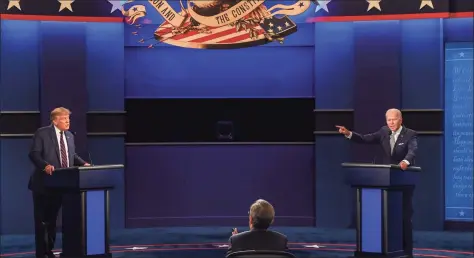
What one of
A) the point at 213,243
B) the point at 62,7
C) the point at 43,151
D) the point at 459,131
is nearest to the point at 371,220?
the point at 213,243

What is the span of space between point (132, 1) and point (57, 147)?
2.71 metres

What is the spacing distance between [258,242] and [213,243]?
3.89 m

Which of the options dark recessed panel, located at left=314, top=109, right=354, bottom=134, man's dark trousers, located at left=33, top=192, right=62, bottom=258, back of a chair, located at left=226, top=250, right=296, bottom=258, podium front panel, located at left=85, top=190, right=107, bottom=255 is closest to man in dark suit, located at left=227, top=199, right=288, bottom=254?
back of a chair, located at left=226, top=250, right=296, bottom=258

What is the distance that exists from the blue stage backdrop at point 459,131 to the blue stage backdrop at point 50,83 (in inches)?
150

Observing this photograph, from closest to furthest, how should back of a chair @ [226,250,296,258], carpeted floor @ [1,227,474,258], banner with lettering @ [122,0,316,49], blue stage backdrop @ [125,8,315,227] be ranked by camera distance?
back of a chair @ [226,250,296,258]
carpeted floor @ [1,227,474,258]
banner with lettering @ [122,0,316,49]
blue stage backdrop @ [125,8,315,227]

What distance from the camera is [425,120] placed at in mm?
7809

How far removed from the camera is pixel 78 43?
310 inches

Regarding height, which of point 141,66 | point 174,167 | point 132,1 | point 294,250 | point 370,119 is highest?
point 132,1

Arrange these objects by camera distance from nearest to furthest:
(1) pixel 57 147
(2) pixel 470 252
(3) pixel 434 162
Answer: (1) pixel 57 147
(2) pixel 470 252
(3) pixel 434 162

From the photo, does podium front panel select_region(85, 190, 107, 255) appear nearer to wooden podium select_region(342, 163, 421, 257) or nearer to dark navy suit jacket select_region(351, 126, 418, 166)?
wooden podium select_region(342, 163, 421, 257)

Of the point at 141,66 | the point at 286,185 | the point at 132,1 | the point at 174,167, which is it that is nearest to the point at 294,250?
the point at 286,185

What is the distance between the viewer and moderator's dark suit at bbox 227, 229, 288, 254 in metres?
3.25

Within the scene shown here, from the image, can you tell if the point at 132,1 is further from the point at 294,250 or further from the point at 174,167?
the point at 294,250

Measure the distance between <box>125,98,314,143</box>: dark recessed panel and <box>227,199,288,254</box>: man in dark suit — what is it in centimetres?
486
